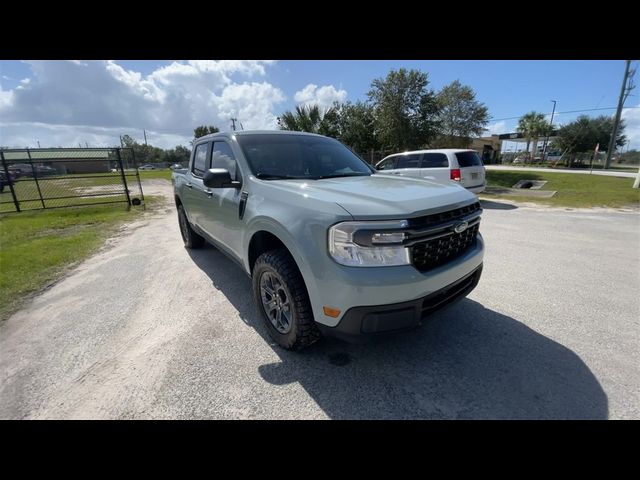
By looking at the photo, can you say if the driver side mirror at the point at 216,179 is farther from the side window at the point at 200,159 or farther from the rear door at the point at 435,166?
the rear door at the point at 435,166

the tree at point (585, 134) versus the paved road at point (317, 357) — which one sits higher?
the tree at point (585, 134)

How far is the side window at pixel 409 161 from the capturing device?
1000 centimetres

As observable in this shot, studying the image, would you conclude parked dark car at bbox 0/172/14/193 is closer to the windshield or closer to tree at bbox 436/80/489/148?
the windshield

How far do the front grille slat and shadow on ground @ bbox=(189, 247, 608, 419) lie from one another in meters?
0.41

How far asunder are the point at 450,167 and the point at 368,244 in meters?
8.49

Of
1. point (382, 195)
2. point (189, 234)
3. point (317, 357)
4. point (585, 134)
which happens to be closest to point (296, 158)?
point (382, 195)

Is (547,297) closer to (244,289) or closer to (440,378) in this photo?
(440,378)

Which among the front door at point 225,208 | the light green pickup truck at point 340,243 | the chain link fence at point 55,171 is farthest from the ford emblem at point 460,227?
the chain link fence at point 55,171

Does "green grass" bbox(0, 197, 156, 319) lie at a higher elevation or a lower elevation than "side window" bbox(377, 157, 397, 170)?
lower

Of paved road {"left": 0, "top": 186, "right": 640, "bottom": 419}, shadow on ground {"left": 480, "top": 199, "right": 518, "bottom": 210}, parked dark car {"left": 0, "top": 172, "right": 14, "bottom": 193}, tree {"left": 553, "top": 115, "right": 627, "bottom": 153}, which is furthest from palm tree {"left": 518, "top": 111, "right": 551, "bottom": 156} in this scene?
parked dark car {"left": 0, "top": 172, "right": 14, "bottom": 193}

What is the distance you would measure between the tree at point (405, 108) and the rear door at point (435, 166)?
931 cm

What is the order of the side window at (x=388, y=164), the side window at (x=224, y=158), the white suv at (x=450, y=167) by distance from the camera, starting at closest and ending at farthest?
1. the side window at (x=224, y=158)
2. the white suv at (x=450, y=167)
3. the side window at (x=388, y=164)

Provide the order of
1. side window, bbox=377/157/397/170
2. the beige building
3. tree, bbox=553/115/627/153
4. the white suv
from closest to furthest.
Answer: the white suv < side window, bbox=377/157/397/170 < tree, bbox=553/115/627/153 < the beige building

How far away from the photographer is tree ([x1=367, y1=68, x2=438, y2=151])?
17438 millimetres
